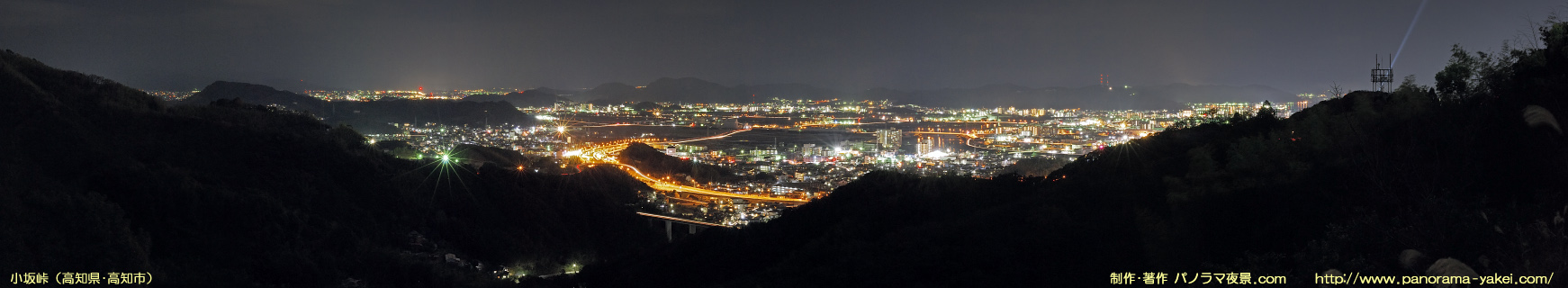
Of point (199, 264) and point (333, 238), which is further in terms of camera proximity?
point (333, 238)

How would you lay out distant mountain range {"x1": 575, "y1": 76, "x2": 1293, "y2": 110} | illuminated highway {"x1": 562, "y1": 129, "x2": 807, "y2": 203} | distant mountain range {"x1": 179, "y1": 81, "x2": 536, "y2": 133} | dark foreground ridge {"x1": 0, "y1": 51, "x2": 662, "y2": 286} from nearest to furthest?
dark foreground ridge {"x1": 0, "y1": 51, "x2": 662, "y2": 286} → illuminated highway {"x1": 562, "y1": 129, "x2": 807, "y2": 203} → distant mountain range {"x1": 179, "y1": 81, "x2": 536, "y2": 133} → distant mountain range {"x1": 575, "y1": 76, "x2": 1293, "y2": 110}

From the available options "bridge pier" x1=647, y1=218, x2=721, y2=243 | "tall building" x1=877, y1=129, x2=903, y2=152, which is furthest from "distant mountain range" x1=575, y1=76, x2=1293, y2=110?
"bridge pier" x1=647, y1=218, x2=721, y2=243

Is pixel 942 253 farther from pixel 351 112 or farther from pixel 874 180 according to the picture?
pixel 351 112

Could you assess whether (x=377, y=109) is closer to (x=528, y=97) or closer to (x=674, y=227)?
(x=528, y=97)

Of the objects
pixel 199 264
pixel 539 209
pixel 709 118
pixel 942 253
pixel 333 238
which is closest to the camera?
pixel 942 253

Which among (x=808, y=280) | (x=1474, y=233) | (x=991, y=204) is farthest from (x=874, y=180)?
(x=1474, y=233)

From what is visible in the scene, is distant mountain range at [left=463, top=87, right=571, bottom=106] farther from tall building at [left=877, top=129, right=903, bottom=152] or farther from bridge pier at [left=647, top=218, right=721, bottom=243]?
bridge pier at [left=647, top=218, right=721, bottom=243]
